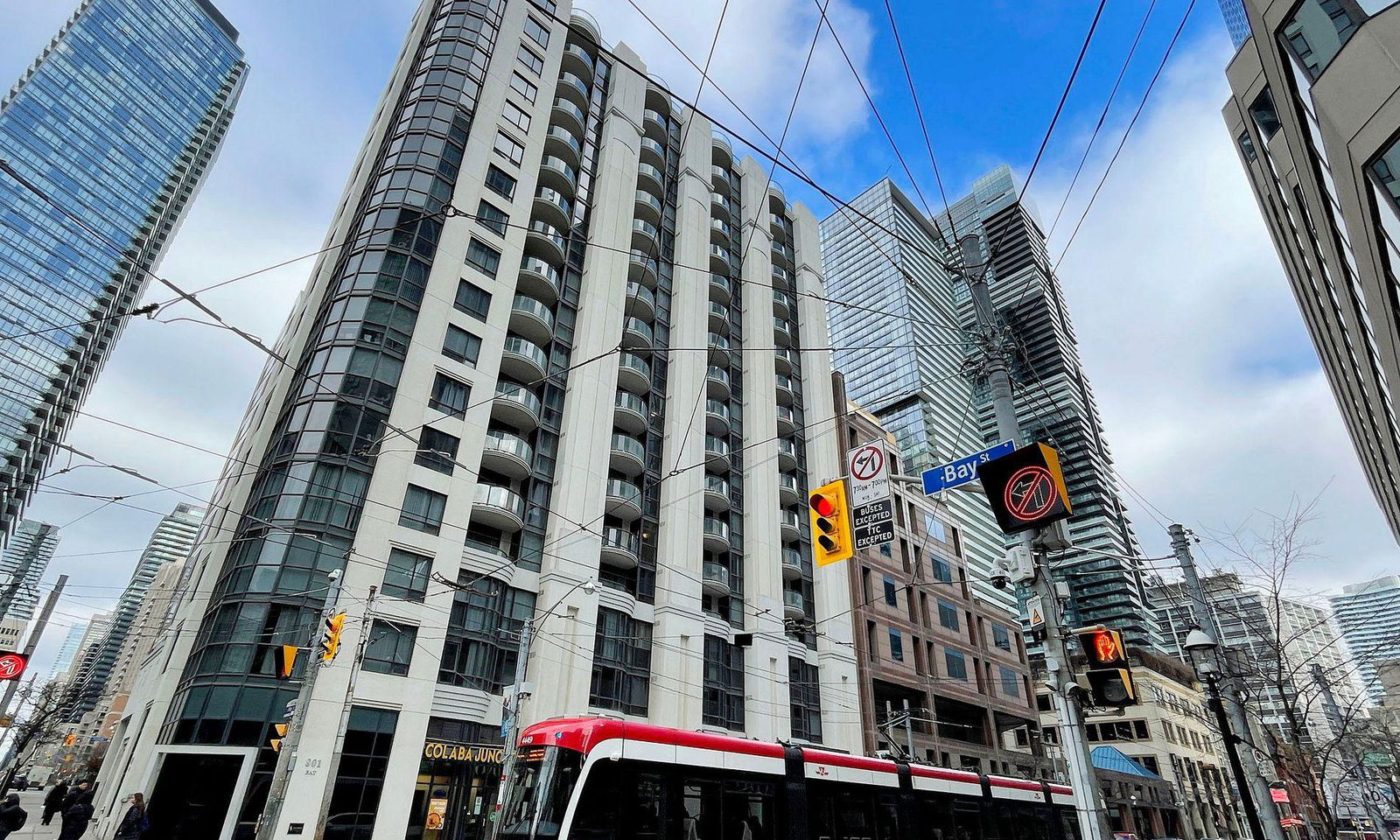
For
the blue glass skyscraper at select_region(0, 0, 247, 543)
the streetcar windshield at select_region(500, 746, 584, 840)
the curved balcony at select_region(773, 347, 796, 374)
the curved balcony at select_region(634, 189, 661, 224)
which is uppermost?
the blue glass skyscraper at select_region(0, 0, 247, 543)

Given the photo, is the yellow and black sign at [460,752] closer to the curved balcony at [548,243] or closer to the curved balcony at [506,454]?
the curved balcony at [506,454]

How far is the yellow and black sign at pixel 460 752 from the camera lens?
89.2 ft

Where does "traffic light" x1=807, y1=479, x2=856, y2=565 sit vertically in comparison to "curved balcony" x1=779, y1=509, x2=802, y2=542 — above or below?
below

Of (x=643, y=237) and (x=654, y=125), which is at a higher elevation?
(x=654, y=125)

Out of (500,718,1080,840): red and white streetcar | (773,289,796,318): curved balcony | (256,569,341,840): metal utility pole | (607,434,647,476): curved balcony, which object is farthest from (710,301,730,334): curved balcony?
(500,718,1080,840): red and white streetcar

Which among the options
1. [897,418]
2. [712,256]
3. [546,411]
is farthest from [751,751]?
[897,418]

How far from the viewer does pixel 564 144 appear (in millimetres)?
43125

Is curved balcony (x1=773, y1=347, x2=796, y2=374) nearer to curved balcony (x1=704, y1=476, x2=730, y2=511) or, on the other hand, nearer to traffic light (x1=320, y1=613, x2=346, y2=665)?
curved balcony (x1=704, y1=476, x2=730, y2=511)

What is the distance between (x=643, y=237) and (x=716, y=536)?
65.6ft

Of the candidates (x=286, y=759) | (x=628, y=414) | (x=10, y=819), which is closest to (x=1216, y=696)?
(x=286, y=759)

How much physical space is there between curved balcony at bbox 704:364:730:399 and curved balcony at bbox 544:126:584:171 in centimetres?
1610

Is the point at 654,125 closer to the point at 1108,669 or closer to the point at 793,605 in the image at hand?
the point at 793,605


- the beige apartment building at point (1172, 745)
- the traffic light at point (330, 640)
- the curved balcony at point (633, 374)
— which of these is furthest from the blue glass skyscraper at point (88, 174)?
the beige apartment building at point (1172, 745)

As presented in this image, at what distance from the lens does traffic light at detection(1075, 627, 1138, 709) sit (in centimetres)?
919
